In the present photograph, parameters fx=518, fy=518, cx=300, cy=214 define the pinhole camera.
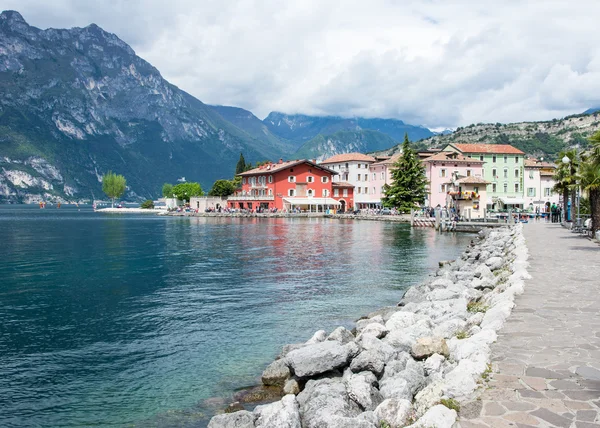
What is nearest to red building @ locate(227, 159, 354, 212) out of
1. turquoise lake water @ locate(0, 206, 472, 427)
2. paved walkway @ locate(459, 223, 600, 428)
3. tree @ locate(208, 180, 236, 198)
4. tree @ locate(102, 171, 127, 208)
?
tree @ locate(208, 180, 236, 198)

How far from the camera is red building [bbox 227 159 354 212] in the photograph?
3986 inches

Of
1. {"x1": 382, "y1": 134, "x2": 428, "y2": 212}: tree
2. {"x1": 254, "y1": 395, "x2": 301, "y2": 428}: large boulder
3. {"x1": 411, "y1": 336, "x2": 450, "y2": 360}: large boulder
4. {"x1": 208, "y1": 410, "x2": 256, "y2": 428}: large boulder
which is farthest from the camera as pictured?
{"x1": 382, "y1": 134, "x2": 428, "y2": 212}: tree

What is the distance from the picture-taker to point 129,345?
1366 cm

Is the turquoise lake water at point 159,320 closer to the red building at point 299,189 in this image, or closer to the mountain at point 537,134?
the red building at point 299,189

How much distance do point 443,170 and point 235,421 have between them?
84.9 metres

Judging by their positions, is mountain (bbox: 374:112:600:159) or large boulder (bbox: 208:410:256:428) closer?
large boulder (bbox: 208:410:256:428)

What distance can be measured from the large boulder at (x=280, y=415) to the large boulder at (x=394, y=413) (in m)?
1.46

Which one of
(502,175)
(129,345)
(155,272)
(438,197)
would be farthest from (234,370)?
(502,175)

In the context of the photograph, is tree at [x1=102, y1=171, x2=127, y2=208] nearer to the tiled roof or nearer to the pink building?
the tiled roof

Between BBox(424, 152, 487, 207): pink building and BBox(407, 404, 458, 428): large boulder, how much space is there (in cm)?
8429

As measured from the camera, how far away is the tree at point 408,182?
7981 centimetres

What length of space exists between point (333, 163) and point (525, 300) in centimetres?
10273

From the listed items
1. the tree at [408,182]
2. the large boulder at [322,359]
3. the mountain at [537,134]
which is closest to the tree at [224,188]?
the tree at [408,182]

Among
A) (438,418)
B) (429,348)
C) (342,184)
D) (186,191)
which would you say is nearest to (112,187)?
(186,191)
